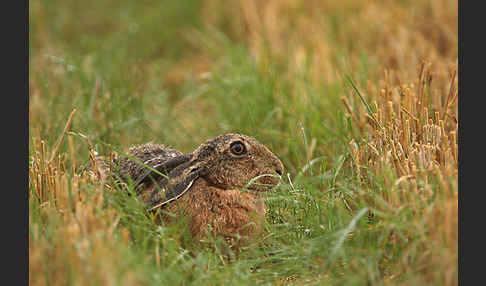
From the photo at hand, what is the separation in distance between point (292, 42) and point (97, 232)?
5086mm

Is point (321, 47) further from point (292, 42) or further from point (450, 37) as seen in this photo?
point (450, 37)

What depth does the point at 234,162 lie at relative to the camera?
4.38 metres

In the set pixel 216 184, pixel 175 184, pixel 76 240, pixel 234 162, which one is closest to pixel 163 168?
pixel 175 184

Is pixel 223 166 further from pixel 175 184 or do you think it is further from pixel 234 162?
pixel 175 184

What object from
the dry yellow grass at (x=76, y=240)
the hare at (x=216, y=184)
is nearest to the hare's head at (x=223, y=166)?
the hare at (x=216, y=184)

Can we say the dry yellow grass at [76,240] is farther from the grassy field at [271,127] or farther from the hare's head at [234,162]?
the hare's head at [234,162]

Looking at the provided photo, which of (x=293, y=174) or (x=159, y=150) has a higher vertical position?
(x=159, y=150)

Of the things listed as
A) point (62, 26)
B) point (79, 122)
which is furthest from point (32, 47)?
point (79, 122)

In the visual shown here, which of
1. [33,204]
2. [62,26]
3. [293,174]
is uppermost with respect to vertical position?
[62,26]

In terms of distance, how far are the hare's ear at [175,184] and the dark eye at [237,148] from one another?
9.8 inches

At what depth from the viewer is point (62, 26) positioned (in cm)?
984

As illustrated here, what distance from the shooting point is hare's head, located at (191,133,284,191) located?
434 centimetres

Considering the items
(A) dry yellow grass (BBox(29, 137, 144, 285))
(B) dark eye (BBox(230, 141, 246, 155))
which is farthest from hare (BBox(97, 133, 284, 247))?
(A) dry yellow grass (BBox(29, 137, 144, 285))

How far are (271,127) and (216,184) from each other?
1.82 metres
